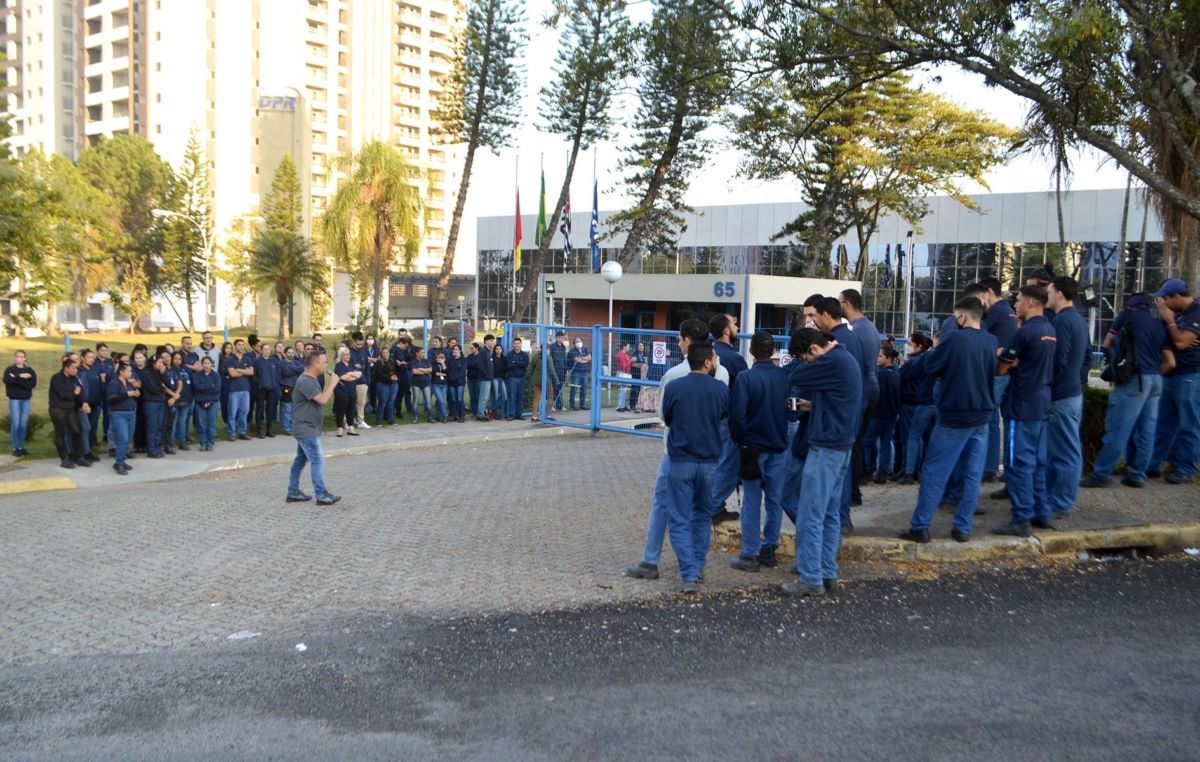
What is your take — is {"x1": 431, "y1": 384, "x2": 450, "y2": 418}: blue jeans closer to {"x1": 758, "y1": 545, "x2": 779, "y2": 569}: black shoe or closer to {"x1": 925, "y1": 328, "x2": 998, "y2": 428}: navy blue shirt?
{"x1": 758, "y1": 545, "x2": 779, "y2": 569}: black shoe

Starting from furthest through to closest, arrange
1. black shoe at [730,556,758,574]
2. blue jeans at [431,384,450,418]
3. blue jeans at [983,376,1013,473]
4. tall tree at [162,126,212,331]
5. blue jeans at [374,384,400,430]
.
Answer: tall tree at [162,126,212,331] < blue jeans at [431,384,450,418] < blue jeans at [374,384,400,430] < blue jeans at [983,376,1013,473] < black shoe at [730,556,758,574]

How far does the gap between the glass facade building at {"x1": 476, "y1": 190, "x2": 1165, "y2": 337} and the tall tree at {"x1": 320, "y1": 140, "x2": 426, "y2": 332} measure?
5022 mm

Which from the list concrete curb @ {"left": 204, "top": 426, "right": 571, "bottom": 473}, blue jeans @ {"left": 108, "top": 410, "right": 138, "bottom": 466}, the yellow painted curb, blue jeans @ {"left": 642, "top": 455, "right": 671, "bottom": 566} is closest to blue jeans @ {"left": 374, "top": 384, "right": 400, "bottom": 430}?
concrete curb @ {"left": 204, "top": 426, "right": 571, "bottom": 473}

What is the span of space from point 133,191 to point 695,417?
6889 centimetres

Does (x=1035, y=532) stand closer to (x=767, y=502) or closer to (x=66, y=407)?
(x=767, y=502)

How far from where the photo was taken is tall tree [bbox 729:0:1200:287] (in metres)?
9.98

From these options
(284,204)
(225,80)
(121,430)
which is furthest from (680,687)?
(225,80)

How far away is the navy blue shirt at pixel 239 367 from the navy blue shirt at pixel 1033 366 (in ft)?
44.1

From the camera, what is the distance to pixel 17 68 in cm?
8381

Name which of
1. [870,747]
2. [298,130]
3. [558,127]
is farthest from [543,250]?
[298,130]

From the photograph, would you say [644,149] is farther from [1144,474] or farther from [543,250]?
[1144,474]

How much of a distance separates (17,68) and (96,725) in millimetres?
97948

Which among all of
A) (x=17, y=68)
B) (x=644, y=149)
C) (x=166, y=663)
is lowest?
(x=166, y=663)

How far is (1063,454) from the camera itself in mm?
8359
